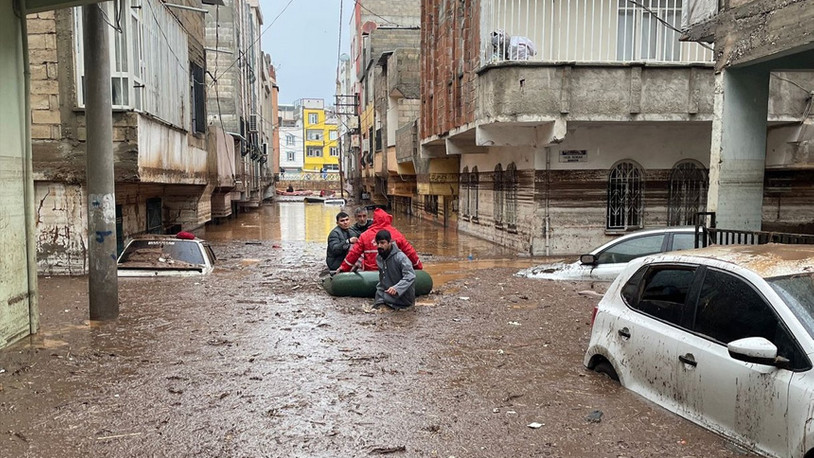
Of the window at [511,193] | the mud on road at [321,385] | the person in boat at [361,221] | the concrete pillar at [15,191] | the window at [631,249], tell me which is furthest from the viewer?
the window at [511,193]

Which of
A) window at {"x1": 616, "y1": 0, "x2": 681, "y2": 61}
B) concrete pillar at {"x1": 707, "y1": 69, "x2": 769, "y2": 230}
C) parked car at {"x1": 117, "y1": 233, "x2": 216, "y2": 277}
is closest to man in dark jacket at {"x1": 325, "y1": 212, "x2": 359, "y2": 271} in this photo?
parked car at {"x1": 117, "y1": 233, "x2": 216, "y2": 277}

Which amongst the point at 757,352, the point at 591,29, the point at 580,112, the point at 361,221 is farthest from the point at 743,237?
the point at 591,29

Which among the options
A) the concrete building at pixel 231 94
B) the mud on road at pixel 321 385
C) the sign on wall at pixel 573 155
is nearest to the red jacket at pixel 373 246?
the mud on road at pixel 321 385

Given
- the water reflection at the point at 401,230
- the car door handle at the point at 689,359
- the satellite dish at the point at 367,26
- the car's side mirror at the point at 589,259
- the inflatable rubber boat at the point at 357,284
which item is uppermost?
the satellite dish at the point at 367,26

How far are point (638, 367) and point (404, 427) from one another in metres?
1.95

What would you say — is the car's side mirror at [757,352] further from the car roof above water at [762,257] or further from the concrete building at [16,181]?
the concrete building at [16,181]

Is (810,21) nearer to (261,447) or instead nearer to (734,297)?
(734,297)

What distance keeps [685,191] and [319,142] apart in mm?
89592

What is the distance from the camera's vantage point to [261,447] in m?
4.48

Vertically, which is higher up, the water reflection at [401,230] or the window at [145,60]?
the window at [145,60]

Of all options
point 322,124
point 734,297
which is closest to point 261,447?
point 734,297

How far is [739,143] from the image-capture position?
7863 millimetres

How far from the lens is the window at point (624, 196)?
16531 millimetres

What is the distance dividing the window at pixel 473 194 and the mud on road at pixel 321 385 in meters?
12.4
